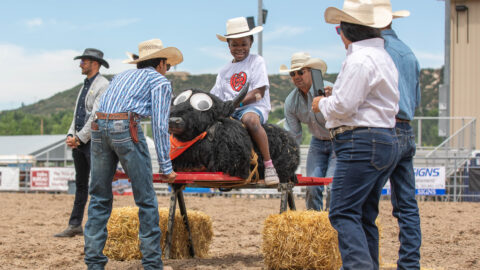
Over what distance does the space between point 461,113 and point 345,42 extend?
16.8 meters

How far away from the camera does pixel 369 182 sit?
10.4 feet

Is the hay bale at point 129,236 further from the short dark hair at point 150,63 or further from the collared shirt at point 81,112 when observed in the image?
the collared shirt at point 81,112

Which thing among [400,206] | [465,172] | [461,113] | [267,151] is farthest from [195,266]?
[461,113]

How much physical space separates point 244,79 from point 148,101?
3.83ft

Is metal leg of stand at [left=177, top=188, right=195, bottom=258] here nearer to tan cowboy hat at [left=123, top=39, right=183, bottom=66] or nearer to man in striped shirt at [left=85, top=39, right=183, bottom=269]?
man in striped shirt at [left=85, top=39, right=183, bottom=269]

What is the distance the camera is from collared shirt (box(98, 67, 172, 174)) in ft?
12.4

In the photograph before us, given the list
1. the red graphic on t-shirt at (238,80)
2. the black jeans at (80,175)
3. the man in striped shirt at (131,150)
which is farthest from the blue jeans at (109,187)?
the black jeans at (80,175)

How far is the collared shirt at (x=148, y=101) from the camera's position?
Result: 12.4 feet

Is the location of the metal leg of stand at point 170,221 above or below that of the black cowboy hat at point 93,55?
below

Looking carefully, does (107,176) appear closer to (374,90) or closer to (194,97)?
(194,97)

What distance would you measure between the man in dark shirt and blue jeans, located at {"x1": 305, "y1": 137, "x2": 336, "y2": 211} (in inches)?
93.0

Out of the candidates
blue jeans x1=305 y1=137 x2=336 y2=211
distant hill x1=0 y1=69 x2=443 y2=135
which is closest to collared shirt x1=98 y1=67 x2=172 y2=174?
blue jeans x1=305 y1=137 x2=336 y2=211

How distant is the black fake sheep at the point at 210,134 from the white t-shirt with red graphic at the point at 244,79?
26cm

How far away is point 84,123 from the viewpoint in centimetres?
616
